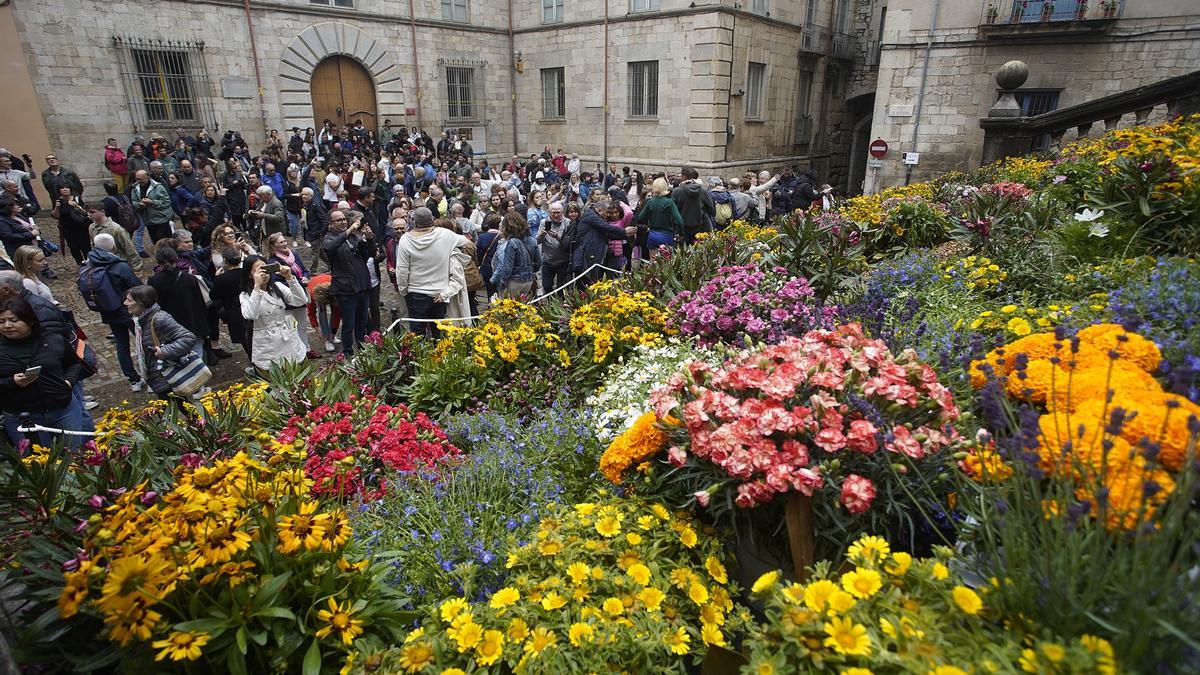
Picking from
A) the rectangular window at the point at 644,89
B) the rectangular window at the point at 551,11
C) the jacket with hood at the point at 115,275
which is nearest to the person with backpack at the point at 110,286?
the jacket with hood at the point at 115,275

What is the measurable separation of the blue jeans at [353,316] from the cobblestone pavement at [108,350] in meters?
0.38

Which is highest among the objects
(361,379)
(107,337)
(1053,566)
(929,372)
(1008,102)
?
(1008,102)

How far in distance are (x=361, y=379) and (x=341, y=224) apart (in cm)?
303

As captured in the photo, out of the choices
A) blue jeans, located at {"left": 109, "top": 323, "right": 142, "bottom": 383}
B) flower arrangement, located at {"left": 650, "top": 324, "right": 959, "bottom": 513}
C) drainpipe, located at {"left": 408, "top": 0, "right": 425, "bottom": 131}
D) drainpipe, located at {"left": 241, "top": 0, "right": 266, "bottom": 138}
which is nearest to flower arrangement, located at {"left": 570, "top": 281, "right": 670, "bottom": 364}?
flower arrangement, located at {"left": 650, "top": 324, "right": 959, "bottom": 513}

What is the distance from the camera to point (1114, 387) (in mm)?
2236

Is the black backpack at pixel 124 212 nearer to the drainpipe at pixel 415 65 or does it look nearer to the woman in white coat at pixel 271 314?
the woman in white coat at pixel 271 314

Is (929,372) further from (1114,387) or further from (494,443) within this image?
(494,443)

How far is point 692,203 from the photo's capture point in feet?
31.4

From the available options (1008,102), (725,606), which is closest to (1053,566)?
(725,606)

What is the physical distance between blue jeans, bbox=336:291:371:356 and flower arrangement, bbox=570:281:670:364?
360 centimetres

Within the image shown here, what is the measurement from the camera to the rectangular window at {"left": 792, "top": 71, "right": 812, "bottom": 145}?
23.0m

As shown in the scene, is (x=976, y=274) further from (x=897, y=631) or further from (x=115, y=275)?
(x=115, y=275)

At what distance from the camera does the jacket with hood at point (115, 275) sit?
6.84 meters

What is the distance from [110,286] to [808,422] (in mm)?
7758
